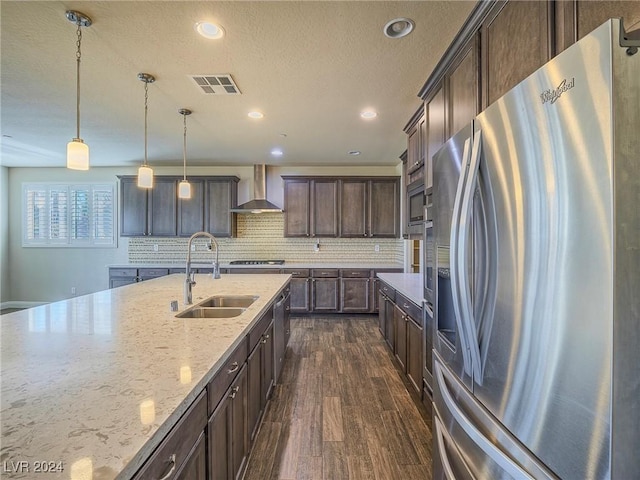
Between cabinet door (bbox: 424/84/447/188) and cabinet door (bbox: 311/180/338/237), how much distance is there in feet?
9.93

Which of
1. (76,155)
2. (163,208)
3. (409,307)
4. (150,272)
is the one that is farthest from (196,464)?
(163,208)

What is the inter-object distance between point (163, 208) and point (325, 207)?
9.65 feet

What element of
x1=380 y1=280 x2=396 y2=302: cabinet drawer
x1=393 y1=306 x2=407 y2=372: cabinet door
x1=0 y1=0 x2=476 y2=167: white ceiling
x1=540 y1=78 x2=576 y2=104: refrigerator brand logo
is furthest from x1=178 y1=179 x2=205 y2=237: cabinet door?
x1=540 y1=78 x2=576 y2=104: refrigerator brand logo

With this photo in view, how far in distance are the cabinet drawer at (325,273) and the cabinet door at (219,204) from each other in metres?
1.70

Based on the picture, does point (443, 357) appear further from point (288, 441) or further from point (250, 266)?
point (250, 266)

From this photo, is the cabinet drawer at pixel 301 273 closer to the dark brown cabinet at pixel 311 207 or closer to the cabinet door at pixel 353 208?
the dark brown cabinet at pixel 311 207

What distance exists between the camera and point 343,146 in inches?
178

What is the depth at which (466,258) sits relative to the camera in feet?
3.45

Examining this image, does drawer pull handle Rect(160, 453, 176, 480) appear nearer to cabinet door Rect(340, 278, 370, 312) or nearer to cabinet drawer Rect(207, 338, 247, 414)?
cabinet drawer Rect(207, 338, 247, 414)

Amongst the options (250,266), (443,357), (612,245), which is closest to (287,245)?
(250,266)

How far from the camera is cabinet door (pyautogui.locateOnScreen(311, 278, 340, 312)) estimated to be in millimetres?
5266

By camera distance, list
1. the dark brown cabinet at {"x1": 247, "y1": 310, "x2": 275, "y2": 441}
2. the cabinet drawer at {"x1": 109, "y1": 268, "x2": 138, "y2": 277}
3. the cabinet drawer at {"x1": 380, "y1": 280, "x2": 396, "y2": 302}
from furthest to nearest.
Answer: the cabinet drawer at {"x1": 109, "y1": 268, "x2": 138, "y2": 277} < the cabinet drawer at {"x1": 380, "y1": 280, "x2": 396, "y2": 302} < the dark brown cabinet at {"x1": 247, "y1": 310, "x2": 275, "y2": 441}

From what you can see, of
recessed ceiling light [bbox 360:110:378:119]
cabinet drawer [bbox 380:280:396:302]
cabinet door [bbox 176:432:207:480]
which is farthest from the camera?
cabinet drawer [bbox 380:280:396:302]

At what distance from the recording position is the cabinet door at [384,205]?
18.0 feet
